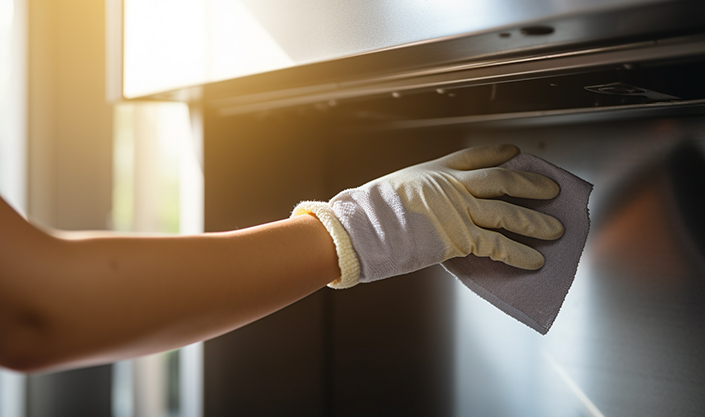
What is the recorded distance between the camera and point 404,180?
1.58 feet

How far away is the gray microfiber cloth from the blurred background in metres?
0.09

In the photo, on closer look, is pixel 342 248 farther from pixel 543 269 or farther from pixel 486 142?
pixel 486 142

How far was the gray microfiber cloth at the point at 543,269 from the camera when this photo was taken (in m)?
0.47

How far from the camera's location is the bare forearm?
1.09ft

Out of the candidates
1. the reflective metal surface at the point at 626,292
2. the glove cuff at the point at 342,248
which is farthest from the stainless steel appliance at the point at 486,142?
the glove cuff at the point at 342,248

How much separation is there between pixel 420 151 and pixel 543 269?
1.16 ft

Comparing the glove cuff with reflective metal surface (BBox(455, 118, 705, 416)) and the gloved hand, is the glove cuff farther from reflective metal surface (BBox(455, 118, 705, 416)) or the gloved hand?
reflective metal surface (BBox(455, 118, 705, 416))

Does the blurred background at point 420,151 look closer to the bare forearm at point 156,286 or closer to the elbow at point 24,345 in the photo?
the bare forearm at point 156,286

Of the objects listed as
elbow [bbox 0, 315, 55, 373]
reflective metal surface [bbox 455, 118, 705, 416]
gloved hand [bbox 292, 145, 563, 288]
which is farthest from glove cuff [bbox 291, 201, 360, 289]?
reflective metal surface [bbox 455, 118, 705, 416]

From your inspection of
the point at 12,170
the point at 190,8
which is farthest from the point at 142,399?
the point at 190,8

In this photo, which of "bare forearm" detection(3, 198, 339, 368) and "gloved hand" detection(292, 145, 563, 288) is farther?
"gloved hand" detection(292, 145, 563, 288)

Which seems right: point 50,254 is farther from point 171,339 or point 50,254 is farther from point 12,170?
point 12,170

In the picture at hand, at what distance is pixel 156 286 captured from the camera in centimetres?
36

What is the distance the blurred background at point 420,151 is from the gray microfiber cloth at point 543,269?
9cm
